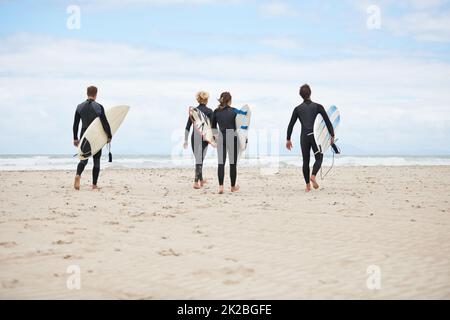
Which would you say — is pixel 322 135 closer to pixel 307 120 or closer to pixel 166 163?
pixel 307 120

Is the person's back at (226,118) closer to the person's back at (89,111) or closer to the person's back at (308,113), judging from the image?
the person's back at (308,113)

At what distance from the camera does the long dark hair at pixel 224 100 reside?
9461mm

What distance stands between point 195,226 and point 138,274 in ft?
6.56

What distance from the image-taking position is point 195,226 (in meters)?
6.13

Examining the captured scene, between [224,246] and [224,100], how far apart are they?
4792 mm

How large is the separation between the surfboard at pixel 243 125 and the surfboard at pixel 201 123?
1.99 ft

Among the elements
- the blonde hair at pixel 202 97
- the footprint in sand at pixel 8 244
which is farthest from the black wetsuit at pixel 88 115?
the footprint in sand at pixel 8 244

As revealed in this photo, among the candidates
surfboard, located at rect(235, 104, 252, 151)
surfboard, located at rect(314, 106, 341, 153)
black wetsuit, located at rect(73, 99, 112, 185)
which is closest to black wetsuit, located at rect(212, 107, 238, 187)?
surfboard, located at rect(235, 104, 252, 151)

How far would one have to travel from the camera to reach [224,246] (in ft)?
16.8

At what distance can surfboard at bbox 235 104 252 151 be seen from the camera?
9688 millimetres

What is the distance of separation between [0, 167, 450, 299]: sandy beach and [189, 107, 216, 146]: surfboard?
1.73 metres

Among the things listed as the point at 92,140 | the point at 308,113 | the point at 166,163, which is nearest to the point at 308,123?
the point at 308,113
